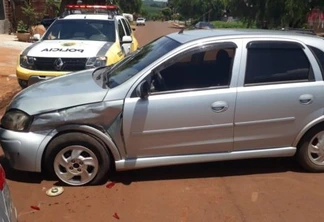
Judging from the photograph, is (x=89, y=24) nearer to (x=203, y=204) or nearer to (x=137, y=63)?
(x=137, y=63)

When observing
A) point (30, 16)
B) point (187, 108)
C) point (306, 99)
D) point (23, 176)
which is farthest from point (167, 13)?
point (187, 108)

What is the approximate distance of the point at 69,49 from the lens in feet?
25.1

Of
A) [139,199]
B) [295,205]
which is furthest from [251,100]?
[139,199]

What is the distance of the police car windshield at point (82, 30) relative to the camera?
8.59 metres

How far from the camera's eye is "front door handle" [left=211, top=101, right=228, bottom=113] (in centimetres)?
434

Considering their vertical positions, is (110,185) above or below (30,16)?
above

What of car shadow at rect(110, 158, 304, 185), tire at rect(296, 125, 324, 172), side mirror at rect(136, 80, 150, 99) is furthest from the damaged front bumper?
tire at rect(296, 125, 324, 172)

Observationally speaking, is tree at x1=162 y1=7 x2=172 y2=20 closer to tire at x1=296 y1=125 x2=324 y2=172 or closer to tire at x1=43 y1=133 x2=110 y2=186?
tire at x1=296 y1=125 x2=324 y2=172

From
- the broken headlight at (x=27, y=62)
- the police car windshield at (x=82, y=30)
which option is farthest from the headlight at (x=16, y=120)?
the police car windshield at (x=82, y=30)

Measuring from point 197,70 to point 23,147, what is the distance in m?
1.93

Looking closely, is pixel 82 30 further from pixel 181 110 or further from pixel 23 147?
pixel 181 110

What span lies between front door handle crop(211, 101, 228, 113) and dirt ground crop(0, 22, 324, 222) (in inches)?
31.9

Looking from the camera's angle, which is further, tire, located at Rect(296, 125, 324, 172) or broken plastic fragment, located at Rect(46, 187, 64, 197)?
tire, located at Rect(296, 125, 324, 172)

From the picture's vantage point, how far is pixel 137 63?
4734 mm
